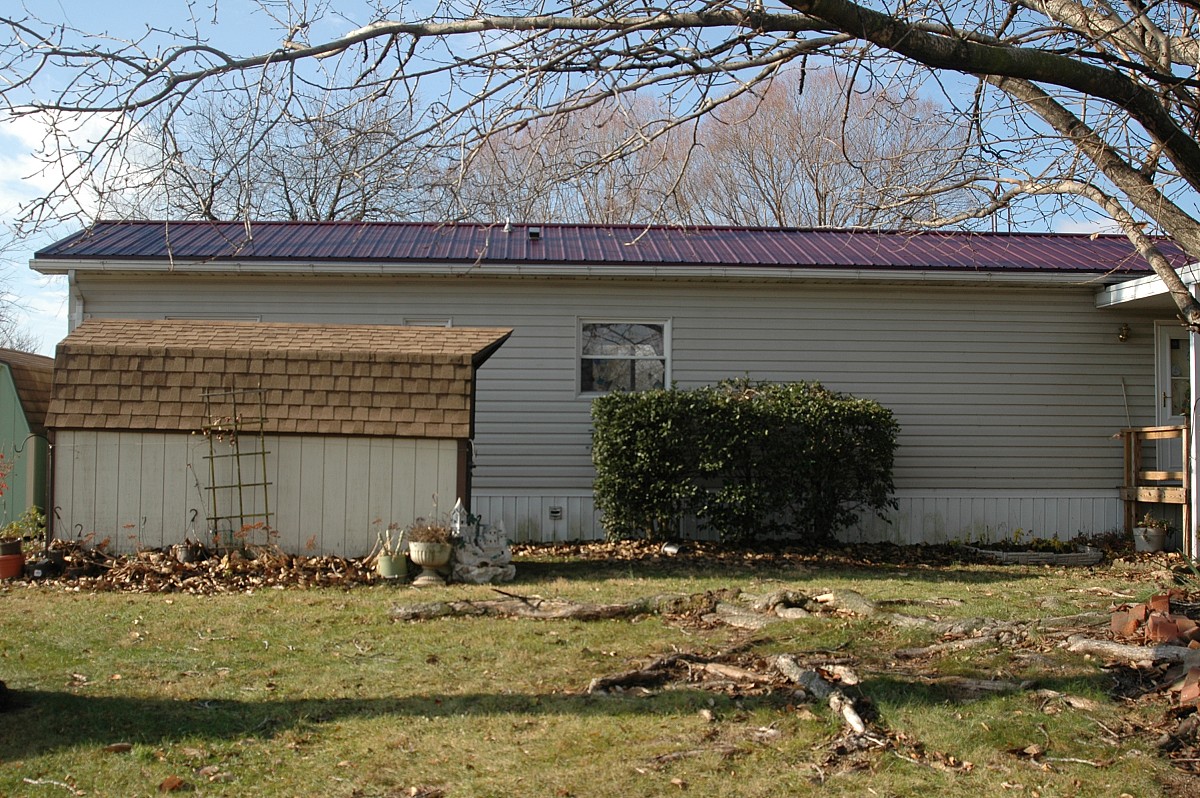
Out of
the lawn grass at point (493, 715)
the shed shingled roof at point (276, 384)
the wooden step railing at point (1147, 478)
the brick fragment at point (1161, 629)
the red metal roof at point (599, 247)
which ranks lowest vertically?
the lawn grass at point (493, 715)

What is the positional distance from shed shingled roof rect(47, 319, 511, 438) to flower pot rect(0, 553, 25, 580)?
4.11 feet

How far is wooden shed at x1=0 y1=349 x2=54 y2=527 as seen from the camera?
11.4 meters

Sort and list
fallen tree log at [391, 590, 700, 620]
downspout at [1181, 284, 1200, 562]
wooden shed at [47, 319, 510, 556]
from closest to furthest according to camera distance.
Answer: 1. fallen tree log at [391, 590, 700, 620]
2. wooden shed at [47, 319, 510, 556]
3. downspout at [1181, 284, 1200, 562]

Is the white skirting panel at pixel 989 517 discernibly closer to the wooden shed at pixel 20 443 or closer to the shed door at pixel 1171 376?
the shed door at pixel 1171 376

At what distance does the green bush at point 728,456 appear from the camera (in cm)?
1144

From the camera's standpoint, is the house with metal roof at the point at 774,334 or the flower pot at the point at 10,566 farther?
the house with metal roof at the point at 774,334

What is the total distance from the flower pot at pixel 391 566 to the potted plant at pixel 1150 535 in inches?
341

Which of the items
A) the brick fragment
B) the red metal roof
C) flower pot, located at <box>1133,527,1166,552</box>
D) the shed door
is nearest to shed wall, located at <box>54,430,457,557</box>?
the red metal roof

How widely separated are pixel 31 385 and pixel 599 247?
6901 millimetres

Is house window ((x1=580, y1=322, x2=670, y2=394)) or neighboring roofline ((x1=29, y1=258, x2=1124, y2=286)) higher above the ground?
neighboring roofline ((x1=29, y1=258, x2=1124, y2=286))

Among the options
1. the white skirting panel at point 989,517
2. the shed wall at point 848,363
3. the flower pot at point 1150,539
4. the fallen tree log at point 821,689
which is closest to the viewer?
the fallen tree log at point 821,689

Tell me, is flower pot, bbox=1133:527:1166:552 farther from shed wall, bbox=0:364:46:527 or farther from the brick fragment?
shed wall, bbox=0:364:46:527

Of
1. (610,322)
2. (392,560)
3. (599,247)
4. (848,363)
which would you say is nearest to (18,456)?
(392,560)

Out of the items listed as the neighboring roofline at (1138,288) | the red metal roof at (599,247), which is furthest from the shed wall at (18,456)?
the neighboring roofline at (1138,288)
